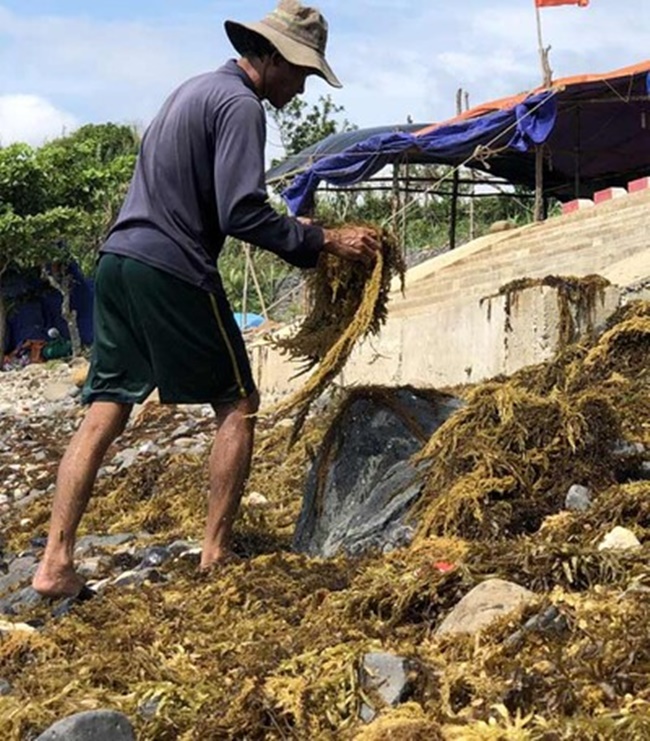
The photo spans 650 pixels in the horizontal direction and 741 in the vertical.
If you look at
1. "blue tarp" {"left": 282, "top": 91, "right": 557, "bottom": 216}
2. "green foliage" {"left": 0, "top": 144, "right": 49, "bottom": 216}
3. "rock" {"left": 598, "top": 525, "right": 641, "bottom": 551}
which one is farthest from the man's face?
"green foliage" {"left": 0, "top": 144, "right": 49, "bottom": 216}

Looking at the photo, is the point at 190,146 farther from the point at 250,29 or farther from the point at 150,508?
the point at 150,508

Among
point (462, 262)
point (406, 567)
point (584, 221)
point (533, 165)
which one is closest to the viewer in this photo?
point (406, 567)

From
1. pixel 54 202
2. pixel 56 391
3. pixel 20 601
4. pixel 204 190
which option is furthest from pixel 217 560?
pixel 54 202

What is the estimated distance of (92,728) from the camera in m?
2.41

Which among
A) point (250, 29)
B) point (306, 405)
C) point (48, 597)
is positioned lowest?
point (48, 597)

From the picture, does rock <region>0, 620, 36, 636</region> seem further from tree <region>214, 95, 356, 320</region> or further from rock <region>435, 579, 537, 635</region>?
tree <region>214, 95, 356, 320</region>

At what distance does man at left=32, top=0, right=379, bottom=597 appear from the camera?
13.2 feet

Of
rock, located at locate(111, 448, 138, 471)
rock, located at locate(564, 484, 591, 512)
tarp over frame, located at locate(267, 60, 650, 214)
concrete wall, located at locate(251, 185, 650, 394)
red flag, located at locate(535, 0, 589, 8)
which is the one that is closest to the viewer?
rock, located at locate(564, 484, 591, 512)

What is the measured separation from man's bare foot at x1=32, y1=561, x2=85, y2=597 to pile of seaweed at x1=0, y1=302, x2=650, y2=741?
5.3 inches

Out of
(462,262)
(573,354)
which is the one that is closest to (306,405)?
(573,354)

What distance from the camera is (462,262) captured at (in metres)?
15.6

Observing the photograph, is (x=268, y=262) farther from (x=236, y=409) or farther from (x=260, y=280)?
(x=236, y=409)

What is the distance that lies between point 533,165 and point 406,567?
1901 centimetres

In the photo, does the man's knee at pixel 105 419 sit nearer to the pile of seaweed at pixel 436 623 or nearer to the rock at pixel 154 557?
the pile of seaweed at pixel 436 623
